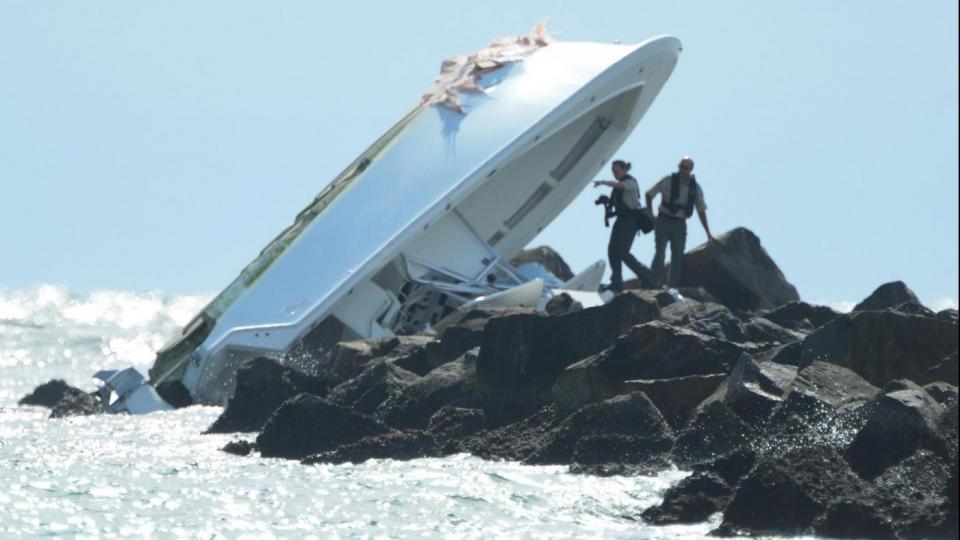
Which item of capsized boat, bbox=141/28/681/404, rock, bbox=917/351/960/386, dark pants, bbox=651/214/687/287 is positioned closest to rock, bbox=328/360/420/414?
capsized boat, bbox=141/28/681/404

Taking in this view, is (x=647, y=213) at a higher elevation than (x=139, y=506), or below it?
higher

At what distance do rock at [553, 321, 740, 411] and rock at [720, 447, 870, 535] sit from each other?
348 cm

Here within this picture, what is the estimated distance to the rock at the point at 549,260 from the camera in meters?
26.3

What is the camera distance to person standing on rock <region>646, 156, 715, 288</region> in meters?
21.7

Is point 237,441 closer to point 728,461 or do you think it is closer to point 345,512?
point 345,512

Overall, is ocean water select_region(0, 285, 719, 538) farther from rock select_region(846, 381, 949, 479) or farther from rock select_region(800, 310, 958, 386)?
rock select_region(800, 310, 958, 386)

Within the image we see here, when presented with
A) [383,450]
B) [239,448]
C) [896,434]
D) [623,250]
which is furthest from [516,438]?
[623,250]

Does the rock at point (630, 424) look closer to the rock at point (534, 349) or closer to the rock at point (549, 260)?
the rock at point (534, 349)

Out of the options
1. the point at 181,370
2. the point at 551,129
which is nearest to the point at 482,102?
the point at 551,129

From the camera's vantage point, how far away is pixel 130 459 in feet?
53.6

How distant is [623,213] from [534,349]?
5.15 metres

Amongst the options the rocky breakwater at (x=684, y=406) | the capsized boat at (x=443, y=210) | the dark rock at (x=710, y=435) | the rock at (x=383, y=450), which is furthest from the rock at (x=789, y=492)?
the capsized boat at (x=443, y=210)

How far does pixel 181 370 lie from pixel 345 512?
26.2 ft

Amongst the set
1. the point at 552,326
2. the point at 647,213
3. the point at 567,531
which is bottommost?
the point at 567,531
